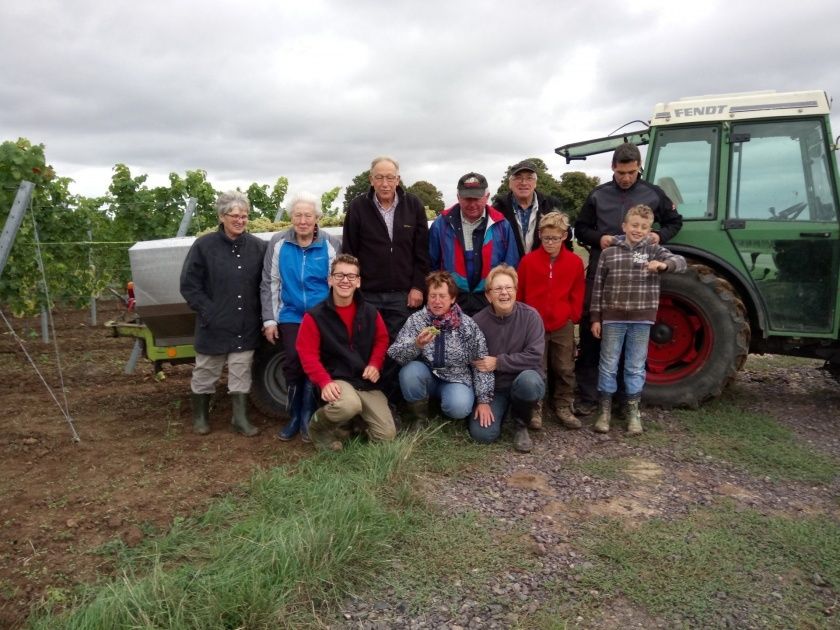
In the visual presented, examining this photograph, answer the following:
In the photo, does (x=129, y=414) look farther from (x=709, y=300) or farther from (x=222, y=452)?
(x=709, y=300)

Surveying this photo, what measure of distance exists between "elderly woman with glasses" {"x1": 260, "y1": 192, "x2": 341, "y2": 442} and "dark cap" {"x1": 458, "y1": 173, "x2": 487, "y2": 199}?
36.5 inches

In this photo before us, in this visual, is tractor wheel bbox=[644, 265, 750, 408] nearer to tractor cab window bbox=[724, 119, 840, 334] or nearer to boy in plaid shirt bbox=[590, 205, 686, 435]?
tractor cab window bbox=[724, 119, 840, 334]

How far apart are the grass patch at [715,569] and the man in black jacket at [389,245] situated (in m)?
1.88

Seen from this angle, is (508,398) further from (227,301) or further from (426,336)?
(227,301)

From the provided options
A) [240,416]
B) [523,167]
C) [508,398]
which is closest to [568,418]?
[508,398]

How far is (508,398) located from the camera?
412 centimetres

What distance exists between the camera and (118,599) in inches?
88.1

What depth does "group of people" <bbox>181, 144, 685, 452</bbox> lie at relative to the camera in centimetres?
392

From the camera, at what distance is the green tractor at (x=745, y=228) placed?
4.32 meters

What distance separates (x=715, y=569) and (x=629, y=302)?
190 centimetres

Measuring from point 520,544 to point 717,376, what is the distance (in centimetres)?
238

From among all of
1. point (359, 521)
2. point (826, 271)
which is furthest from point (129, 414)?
point (826, 271)

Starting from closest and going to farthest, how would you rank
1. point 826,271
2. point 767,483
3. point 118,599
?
point 118,599 → point 767,483 → point 826,271

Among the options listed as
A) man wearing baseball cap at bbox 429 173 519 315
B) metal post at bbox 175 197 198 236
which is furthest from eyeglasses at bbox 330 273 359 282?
metal post at bbox 175 197 198 236
